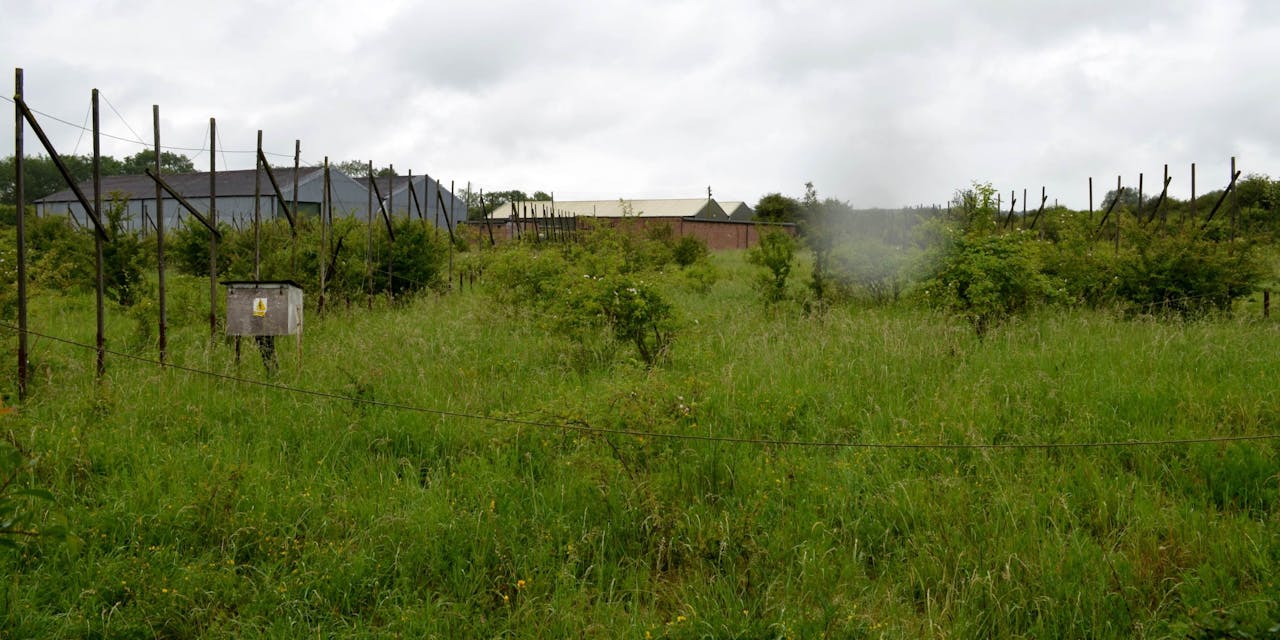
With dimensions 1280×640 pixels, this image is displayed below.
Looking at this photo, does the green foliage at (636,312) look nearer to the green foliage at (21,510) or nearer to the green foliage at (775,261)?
the green foliage at (21,510)

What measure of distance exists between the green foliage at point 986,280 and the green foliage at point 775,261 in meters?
2.80

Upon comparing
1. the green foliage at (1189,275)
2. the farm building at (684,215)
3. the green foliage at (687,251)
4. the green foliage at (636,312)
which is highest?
the farm building at (684,215)

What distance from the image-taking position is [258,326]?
24.0ft

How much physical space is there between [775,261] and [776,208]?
131 ft

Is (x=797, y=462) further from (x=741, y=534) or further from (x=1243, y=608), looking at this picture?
(x=1243, y=608)

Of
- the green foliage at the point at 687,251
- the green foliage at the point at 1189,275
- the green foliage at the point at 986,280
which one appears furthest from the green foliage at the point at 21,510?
the green foliage at the point at 687,251

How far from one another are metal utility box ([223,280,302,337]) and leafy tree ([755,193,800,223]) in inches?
1727

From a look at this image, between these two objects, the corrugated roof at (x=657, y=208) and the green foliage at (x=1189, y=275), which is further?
the corrugated roof at (x=657, y=208)

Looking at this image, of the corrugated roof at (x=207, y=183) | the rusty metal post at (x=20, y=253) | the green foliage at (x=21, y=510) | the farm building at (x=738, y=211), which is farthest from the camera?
the farm building at (x=738, y=211)

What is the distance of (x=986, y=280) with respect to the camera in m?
9.38

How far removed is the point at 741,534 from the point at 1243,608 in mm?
2116

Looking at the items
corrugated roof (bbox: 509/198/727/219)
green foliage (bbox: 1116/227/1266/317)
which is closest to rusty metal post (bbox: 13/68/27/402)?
green foliage (bbox: 1116/227/1266/317)

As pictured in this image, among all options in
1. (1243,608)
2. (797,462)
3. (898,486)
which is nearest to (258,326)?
(797,462)

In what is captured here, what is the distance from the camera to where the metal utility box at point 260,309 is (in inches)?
287
